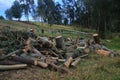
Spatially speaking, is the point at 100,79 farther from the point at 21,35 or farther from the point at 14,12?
the point at 14,12

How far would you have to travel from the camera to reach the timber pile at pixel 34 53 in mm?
11938

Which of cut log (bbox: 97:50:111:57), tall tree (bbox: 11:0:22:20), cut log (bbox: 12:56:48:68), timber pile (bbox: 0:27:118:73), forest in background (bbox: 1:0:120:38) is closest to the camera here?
timber pile (bbox: 0:27:118:73)

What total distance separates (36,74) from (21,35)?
22.2ft

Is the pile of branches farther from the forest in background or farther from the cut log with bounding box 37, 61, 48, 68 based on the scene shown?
the forest in background

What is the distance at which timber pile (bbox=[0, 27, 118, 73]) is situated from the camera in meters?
11.9

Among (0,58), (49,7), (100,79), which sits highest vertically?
(49,7)

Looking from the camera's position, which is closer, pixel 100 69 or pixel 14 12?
pixel 100 69

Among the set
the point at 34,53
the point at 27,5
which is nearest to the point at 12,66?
the point at 34,53

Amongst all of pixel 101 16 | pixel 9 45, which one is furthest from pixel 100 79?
pixel 101 16

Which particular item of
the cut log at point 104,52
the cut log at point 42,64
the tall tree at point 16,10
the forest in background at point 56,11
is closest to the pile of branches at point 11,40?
the cut log at point 42,64

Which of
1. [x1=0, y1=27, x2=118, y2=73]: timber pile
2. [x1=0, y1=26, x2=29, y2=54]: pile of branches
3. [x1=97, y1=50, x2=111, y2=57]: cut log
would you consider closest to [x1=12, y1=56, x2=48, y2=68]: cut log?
[x1=0, y1=27, x2=118, y2=73]: timber pile

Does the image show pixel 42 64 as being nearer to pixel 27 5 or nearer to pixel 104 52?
pixel 104 52

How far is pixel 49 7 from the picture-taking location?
9356 cm

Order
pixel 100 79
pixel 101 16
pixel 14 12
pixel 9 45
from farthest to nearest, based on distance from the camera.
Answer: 1. pixel 14 12
2. pixel 101 16
3. pixel 9 45
4. pixel 100 79
